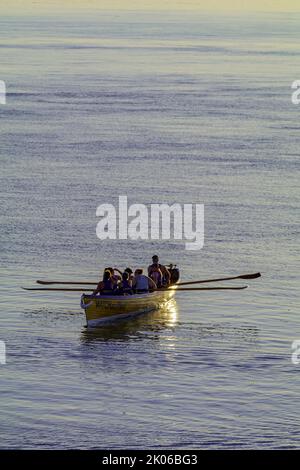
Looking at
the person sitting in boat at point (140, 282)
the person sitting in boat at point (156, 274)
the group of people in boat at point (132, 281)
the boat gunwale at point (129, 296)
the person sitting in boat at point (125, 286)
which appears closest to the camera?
the boat gunwale at point (129, 296)

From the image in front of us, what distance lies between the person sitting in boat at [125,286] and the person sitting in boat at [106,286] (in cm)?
31

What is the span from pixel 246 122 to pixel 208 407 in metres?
43.6

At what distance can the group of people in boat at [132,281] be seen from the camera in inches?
1373

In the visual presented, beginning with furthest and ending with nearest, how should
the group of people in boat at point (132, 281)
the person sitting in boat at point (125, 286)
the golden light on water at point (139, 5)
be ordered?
the golden light on water at point (139, 5) → the person sitting in boat at point (125, 286) → the group of people in boat at point (132, 281)

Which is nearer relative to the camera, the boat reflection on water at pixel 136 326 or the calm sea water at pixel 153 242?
the calm sea water at pixel 153 242

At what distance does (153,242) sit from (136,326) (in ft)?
29.9

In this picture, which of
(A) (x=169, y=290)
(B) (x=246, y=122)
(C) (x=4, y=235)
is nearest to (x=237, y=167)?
(B) (x=246, y=122)

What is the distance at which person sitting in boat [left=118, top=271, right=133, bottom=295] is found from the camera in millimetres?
35219

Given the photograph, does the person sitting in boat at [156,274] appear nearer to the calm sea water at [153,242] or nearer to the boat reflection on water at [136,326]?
the boat reflection on water at [136,326]

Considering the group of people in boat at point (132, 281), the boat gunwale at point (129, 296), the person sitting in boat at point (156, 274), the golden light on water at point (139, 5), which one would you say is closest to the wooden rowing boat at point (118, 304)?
the boat gunwale at point (129, 296)

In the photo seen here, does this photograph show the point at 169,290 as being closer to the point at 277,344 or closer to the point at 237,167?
the point at 277,344

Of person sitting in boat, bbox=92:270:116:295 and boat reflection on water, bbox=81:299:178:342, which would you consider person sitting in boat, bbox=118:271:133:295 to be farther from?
boat reflection on water, bbox=81:299:178:342

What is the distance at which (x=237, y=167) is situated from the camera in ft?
192

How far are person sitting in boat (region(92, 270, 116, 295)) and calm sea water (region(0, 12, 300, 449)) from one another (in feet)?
3.27
